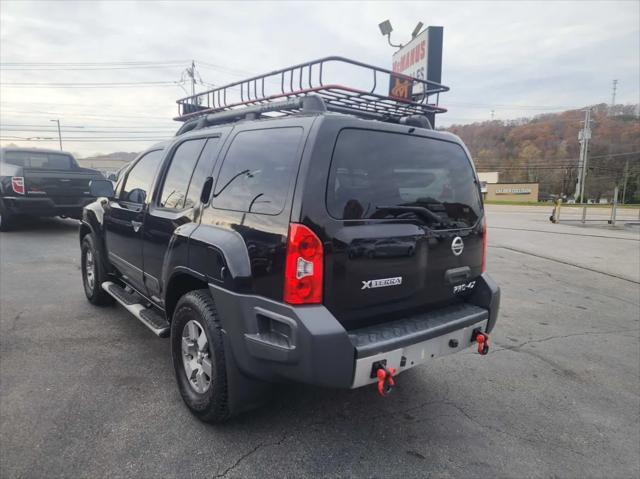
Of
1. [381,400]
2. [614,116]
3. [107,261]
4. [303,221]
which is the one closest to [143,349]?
[107,261]

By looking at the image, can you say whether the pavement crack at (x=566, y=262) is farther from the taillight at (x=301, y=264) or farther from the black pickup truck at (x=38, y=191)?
the black pickup truck at (x=38, y=191)

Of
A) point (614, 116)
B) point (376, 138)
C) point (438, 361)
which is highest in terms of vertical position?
point (614, 116)

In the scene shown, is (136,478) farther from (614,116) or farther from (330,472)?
(614,116)

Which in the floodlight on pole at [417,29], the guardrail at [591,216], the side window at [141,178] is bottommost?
the guardrail at [591,216]

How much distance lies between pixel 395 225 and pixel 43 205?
9.69 meters

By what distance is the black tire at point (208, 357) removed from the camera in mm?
2416

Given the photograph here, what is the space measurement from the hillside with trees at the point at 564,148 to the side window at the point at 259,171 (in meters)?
63.3

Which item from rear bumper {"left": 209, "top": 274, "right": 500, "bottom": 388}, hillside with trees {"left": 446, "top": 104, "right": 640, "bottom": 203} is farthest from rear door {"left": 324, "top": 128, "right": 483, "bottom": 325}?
hillside with trees {"left": 446, "top": 104, "right": 640, "bottom": 203}

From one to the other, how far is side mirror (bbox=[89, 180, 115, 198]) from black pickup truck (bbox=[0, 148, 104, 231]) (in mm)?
5470

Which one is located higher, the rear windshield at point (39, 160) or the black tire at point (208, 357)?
the rear windshield at point (39, 160)

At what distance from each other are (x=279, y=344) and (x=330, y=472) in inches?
30.7

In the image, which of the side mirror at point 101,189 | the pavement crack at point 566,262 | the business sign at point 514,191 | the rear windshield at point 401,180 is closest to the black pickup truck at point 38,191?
the side mirror at point 101,189

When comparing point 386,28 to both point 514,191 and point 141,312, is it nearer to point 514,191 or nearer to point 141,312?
point 141,312

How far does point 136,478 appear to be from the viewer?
2.17 metres
